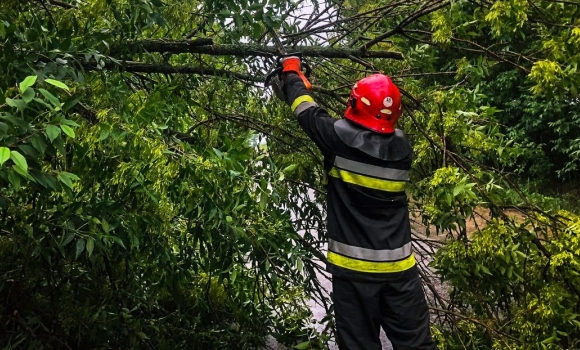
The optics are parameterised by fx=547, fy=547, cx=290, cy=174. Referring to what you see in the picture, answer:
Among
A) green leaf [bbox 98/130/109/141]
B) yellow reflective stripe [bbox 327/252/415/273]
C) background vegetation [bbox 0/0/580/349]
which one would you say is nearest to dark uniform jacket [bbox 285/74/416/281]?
yellow reflective stripe [bbox 327/252/415/273]

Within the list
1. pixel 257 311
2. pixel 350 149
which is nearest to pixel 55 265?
pixel 257 311

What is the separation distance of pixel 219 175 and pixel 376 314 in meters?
1.13

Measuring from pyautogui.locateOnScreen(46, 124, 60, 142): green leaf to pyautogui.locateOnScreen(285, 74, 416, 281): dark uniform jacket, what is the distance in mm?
1241

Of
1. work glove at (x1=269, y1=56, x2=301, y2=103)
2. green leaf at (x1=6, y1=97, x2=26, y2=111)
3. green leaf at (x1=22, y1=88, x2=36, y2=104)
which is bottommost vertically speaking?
green leaf at (x1=6, y1=97, x2=26, y2=111)

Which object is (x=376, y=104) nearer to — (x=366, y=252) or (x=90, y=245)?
(x=366, y=252)

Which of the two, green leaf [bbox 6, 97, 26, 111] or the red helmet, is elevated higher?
the red helmet

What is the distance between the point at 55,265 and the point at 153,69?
3.51 ft

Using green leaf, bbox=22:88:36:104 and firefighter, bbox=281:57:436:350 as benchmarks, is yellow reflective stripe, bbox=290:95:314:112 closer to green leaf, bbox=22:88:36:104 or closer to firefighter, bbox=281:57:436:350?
firefighter, bbox=281:57:436:350

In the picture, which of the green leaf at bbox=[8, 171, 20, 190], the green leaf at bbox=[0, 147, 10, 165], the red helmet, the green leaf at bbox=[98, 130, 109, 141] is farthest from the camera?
the red helmet

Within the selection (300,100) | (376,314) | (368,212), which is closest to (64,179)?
(300,100)

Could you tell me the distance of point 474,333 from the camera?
2.70 metres

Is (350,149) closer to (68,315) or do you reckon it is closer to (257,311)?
(257,311)

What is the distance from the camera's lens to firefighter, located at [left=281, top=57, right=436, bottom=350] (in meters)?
2.33

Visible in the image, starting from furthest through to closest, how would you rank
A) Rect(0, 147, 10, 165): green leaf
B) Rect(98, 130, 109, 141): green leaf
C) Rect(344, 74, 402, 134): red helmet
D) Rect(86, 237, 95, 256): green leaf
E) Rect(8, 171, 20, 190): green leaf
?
Rect(344, 74, 402, 134): red helmet
Rect(86, 237, 95, 256): green leaf
Rect(98, 130, 109, 141): green leaf
Rect(8, 171, 20, 190): green leaf
Rect(0, 147, 10, 165): green leaf
